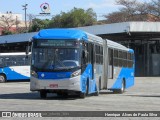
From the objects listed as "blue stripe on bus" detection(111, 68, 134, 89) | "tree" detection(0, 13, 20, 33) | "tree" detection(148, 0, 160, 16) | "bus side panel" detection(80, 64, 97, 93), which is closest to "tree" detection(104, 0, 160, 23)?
"tree" detection(148, 0, 160, 16)

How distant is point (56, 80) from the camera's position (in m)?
21.7

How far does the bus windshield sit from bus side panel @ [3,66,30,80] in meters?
25.1

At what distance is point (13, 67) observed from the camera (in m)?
46.9

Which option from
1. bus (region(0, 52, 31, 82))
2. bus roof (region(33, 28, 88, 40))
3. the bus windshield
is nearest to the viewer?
the bus windshield

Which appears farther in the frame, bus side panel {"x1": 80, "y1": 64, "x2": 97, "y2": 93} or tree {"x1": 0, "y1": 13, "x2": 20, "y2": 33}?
tree {"x1": 0, "y1": 13, "x2": 20, "y2": 33}

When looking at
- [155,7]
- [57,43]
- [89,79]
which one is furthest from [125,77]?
[155,7]

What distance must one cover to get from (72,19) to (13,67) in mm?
50995

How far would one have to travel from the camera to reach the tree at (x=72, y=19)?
96938mm

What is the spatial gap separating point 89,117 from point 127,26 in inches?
1543

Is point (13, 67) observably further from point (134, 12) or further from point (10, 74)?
point (134, 12)

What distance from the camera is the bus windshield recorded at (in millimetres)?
21766

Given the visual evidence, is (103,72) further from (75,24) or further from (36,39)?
(75,24)

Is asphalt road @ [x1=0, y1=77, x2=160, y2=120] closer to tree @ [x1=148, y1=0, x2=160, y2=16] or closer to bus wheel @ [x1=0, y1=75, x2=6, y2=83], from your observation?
bus wheel @ [x1=0, y1=75, x2=6, y2=83]

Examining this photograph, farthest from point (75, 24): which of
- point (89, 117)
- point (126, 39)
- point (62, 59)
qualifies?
point (89, 117)
